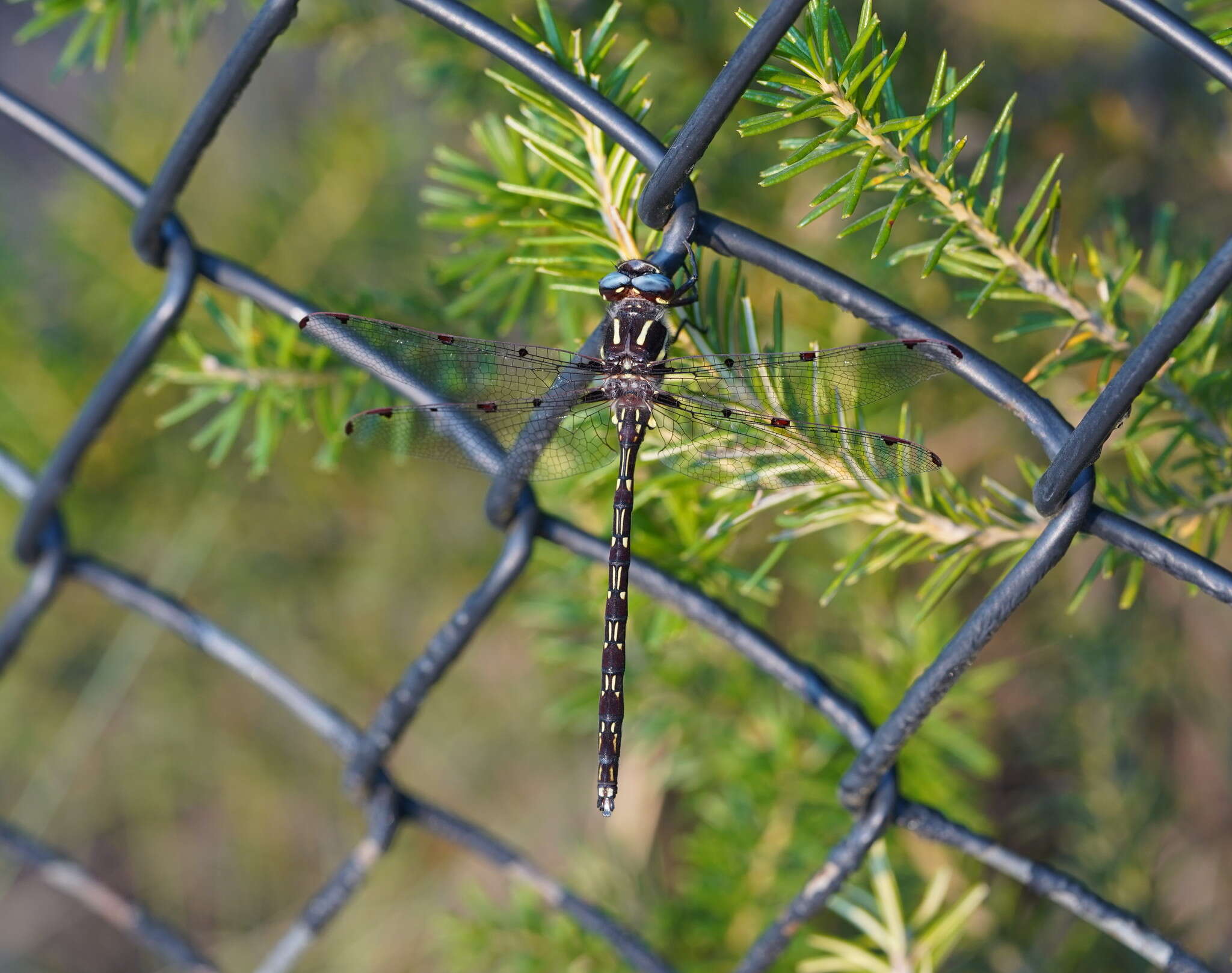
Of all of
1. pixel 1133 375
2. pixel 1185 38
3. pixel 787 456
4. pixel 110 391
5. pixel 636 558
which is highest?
pixel 1185 38

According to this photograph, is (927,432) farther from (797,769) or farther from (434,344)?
(434,344)

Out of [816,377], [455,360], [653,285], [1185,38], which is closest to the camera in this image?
[1185,38]

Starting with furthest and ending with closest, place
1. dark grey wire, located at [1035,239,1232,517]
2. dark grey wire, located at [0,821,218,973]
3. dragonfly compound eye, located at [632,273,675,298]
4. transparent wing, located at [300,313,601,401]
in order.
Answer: dark grey wire, located at [0,821,218,973] < transparent wing, located at [300,313,601,401] < dragonfly compound eye, located at [632,273,675,298] < dark grey wire, located at [1035,239,1232,517]

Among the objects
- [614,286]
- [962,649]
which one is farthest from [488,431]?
[962,649]

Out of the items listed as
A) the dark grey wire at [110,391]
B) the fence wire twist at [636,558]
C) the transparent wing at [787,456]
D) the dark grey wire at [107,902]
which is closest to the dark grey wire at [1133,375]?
the fence wire twist at [636,558]

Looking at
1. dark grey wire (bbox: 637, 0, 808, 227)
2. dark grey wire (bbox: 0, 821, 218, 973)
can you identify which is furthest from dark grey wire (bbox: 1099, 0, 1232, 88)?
dark grey wire (bbox: 0, 821, 218, 973)

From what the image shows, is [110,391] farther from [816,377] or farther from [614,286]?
[816,377]

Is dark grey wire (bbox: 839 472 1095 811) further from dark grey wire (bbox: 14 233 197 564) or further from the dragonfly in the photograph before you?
dark grey wire (bbox: 14 233 197 564)

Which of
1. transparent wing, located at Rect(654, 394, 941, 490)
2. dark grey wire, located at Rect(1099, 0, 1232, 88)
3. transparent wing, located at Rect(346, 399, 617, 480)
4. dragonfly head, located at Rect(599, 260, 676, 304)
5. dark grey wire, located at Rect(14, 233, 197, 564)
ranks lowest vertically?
dark grey wire, located at Rect(14, 233, 197, 564)
